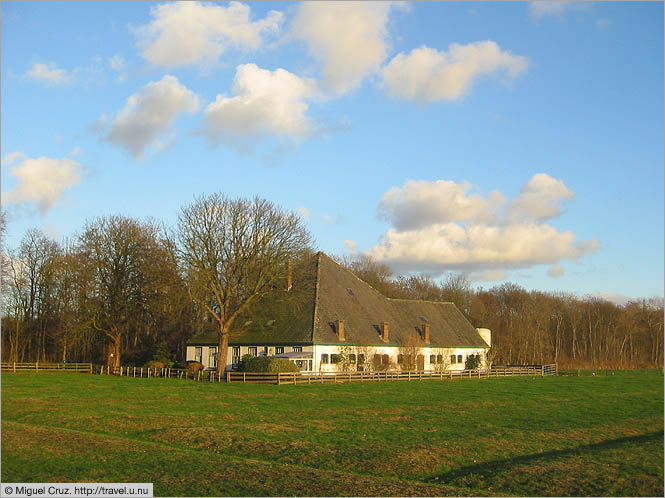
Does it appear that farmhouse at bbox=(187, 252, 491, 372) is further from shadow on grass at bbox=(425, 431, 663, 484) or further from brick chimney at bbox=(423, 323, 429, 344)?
shadow on grass at bbox=(425, 431, 663, 484)

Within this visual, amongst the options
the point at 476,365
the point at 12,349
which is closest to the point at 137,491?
the point at 476,365

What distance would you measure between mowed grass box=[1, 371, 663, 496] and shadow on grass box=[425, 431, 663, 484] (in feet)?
0.12

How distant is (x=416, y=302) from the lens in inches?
2505

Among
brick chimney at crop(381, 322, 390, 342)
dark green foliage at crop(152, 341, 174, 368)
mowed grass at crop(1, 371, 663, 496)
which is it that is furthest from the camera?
brick chimney at crop(381, 322, 390, 342)

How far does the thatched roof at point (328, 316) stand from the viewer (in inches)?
1972

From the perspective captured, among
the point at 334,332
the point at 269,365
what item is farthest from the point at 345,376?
the point at 334,332

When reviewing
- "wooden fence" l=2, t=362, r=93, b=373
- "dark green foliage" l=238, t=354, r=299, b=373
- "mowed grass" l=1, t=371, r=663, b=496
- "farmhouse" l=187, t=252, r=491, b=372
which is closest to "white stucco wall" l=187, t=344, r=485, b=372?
"farmhouse" l=187, t=252, r=491, b=372

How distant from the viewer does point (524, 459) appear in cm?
1521

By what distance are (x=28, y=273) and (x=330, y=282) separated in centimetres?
3201

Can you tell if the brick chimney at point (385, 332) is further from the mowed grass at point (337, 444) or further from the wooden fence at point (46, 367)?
the wooden fence at point (46, 367)

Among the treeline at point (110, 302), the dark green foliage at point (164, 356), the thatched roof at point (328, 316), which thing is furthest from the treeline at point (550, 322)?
the dark green foliage at point (164, 356)

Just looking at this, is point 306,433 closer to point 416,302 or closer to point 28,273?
point 416,302

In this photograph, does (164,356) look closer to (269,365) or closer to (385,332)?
(269,365)

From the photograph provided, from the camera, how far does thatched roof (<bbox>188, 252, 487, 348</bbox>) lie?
50094 millimetres
